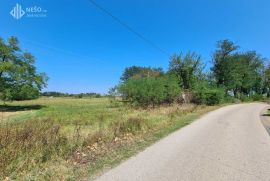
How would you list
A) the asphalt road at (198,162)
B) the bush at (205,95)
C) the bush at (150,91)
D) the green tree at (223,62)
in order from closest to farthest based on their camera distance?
the asphalt road at (198,162) → the bush at (150,91) → the bush at (205,95) → the green tree at (223,62)

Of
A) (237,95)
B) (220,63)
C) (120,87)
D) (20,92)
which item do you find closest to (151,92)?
(120,87)

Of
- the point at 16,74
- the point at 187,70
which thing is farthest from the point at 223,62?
the point at 16,74

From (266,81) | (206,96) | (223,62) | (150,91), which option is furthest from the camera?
(266,81)

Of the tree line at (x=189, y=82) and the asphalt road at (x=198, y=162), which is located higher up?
the tree line at (x=189, y=82)

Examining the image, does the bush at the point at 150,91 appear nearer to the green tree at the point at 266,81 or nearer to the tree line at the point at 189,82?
the tree line at the point at 189,82

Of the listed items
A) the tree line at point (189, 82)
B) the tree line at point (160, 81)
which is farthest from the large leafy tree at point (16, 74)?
the tree line at point (189, 82)

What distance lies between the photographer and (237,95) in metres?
66.2

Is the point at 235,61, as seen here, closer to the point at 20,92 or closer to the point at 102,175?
the point at 20,92

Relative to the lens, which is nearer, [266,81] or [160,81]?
[160,81]

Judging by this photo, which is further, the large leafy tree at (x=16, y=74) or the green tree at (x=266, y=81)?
the green tree at (x=266, y=81)

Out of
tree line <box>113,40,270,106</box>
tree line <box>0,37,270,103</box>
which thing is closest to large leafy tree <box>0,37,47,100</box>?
tree line <box>0,37,270,103</box>

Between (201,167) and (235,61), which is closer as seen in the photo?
(201,167)

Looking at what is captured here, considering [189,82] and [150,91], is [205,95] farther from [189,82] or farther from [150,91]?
[150,91]

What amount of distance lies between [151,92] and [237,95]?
45013 millimetres
